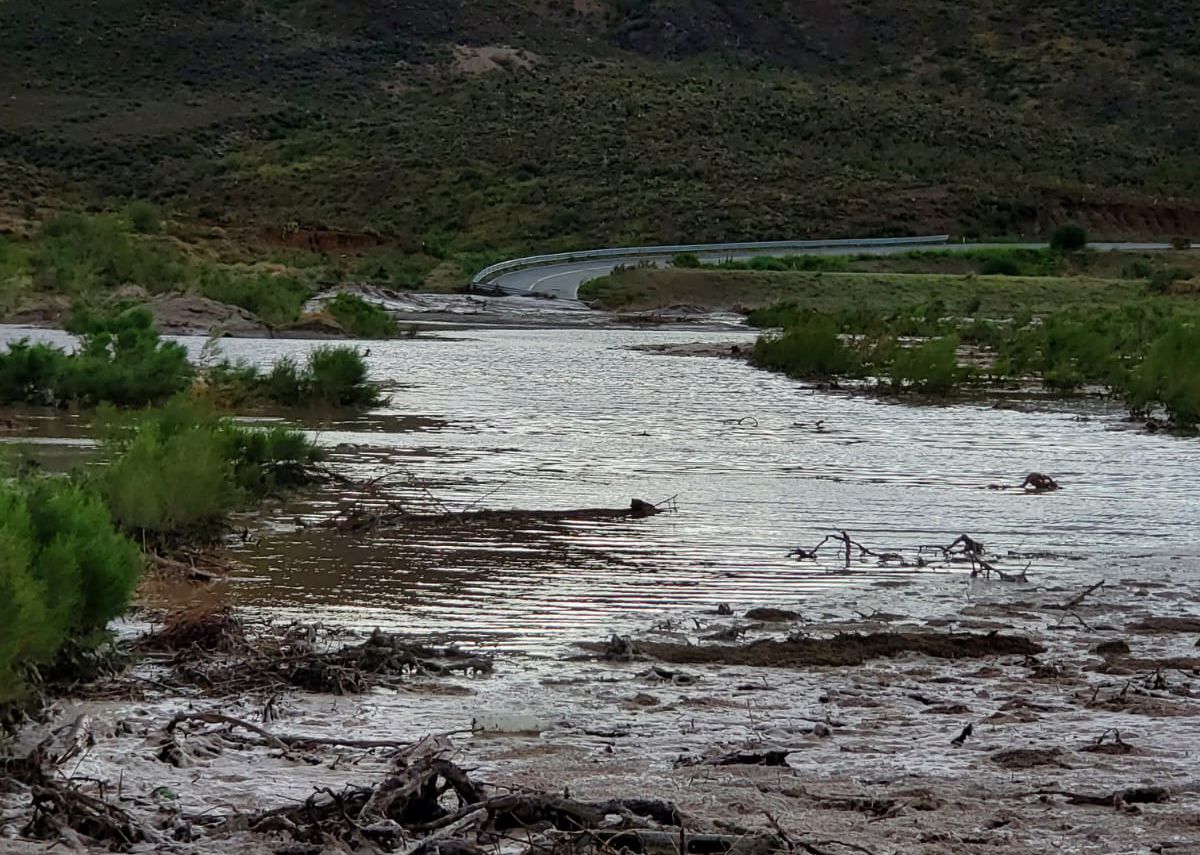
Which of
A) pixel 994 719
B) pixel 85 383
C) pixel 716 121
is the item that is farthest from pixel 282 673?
pixel 716 121

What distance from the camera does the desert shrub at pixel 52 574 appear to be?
7551mm

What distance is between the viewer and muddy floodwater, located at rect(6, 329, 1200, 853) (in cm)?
712

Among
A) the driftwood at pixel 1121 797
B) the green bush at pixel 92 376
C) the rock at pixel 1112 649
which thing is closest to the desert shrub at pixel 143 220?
the green bush at pixel 92 376

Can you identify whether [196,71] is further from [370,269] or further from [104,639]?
[104,639]

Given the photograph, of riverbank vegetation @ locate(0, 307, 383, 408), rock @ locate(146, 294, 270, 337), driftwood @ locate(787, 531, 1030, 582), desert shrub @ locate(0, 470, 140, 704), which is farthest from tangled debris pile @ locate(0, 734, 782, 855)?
rock @ locate(146, 294, 270, 337)

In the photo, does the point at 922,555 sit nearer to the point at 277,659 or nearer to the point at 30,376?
the point at 277,659

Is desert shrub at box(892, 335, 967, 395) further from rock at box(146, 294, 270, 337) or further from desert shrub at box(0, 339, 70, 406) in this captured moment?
rock at box(146, 294, 270, 337)

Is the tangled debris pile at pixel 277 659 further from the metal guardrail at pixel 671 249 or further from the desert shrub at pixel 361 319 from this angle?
the metal guardrail at pixel 671 249

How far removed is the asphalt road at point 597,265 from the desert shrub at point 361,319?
12.3m

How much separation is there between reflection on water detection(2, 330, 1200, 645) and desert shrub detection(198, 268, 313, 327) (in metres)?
14.9

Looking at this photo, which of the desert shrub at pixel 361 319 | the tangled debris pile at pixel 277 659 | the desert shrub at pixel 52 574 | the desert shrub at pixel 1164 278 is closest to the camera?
the desert shrub at pixel 52 574

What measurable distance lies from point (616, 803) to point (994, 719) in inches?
104

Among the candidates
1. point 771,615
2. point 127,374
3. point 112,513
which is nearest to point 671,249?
point 127,374

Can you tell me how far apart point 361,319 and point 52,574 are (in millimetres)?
34341
